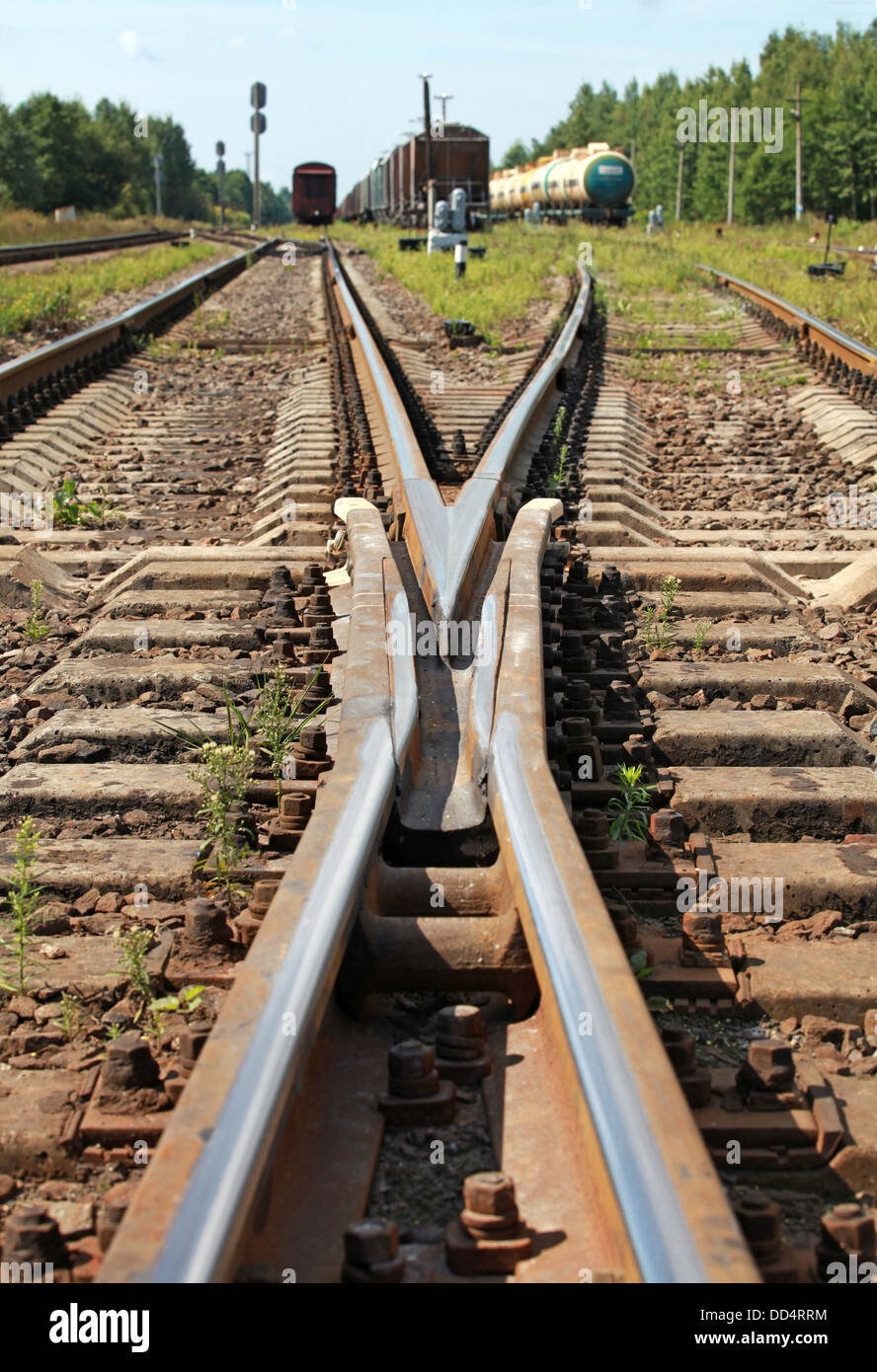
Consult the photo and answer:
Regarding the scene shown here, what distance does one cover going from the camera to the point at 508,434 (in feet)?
21.1

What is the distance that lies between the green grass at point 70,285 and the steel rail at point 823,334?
717cm

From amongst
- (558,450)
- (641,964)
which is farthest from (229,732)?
(558,450)

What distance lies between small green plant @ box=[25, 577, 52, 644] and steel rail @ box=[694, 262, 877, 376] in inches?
271

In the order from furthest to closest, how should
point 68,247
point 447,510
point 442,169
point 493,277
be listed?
point 442,169 < point 68,247 < point 493,277 < point 447,510

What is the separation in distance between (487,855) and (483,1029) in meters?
0.55

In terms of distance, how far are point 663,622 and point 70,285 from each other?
14820 millimetres

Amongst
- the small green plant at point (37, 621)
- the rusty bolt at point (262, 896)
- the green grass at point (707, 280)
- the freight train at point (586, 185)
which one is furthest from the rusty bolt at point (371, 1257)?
the freight train at point (586, 185)

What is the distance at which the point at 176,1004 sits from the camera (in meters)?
2.36

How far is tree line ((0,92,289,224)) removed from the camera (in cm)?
6272

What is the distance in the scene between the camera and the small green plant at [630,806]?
10.1 ft

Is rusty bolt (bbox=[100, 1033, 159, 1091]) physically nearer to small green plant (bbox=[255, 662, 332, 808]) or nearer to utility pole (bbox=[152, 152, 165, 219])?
small green plant (bbox=[255, 662, 332, 808])

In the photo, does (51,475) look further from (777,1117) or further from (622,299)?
(622,299)

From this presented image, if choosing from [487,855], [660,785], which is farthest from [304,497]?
[487,855]

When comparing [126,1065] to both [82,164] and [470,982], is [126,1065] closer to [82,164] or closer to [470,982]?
[470,982]
